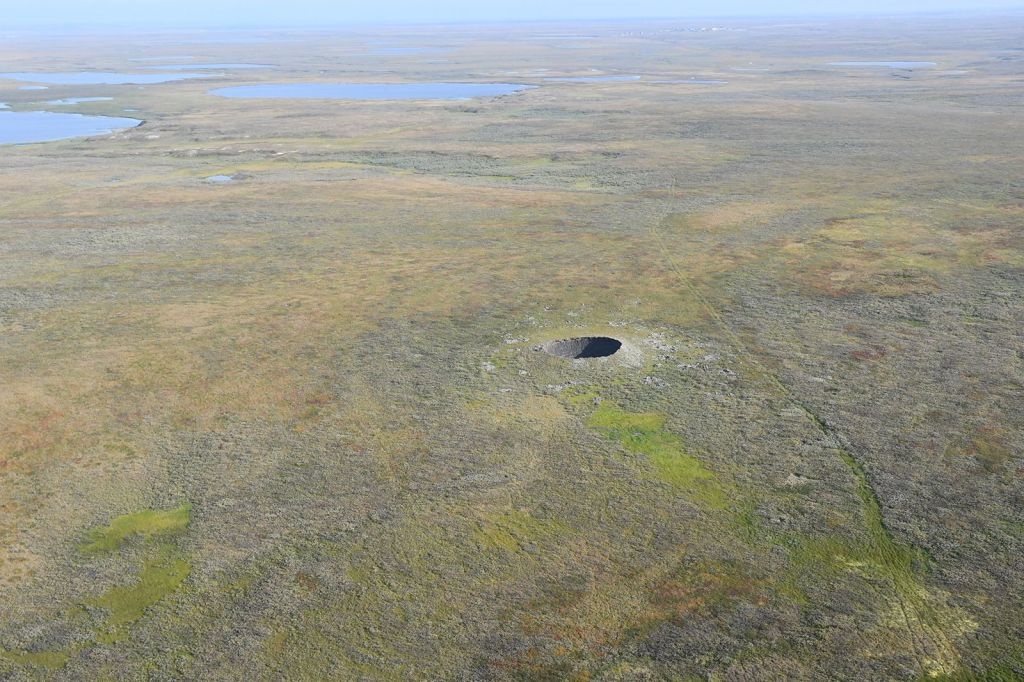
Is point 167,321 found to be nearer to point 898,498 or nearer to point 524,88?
point 898,498

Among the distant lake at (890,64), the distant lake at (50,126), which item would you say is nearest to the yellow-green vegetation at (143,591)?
the distant lake at (50,126)

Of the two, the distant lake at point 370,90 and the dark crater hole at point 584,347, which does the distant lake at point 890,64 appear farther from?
the dark crater hole at point 584,347

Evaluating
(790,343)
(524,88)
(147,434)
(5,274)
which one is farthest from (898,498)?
(524,88)

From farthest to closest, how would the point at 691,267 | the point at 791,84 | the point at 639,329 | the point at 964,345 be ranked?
the point at 791,84
the point at 691,267
the point at 639,329
the point at 964,345

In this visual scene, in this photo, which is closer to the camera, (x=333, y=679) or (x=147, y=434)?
(x=333, y=679)

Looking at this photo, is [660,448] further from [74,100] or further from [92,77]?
[92,77]

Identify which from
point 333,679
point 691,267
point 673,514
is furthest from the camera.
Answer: point 691,267
